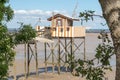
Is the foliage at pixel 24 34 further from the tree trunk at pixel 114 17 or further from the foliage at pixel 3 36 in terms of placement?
the tree trunk at pixel 114 17

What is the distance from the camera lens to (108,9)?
9.62ft

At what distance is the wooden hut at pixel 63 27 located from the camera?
25.5 meters

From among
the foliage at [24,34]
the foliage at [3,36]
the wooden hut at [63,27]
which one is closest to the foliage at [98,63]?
the foliage at [3,36]

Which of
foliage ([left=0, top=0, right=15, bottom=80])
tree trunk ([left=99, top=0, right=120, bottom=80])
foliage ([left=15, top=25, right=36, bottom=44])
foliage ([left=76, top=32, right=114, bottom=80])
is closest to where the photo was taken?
tree trunk ([left=99, top=0, right=120, bottom=80])

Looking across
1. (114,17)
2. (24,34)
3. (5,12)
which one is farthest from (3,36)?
(24,34)

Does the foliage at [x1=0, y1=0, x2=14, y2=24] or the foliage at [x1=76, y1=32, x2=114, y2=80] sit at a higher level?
the foliage at [x1=0, y1=0, x2=14, y2=24]

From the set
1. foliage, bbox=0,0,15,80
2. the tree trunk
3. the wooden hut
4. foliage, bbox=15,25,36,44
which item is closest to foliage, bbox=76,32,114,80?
the tree trunk

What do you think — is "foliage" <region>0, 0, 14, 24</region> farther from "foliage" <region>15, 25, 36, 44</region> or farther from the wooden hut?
the wooden hut

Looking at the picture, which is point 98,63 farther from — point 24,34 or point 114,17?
point 24,34

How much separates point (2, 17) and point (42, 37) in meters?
16.8

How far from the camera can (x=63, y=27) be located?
25.5 m

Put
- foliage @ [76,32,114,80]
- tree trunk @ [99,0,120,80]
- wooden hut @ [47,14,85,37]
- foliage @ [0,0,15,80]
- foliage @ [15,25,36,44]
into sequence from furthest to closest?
wooden hut @ [47,14,85,37], foliage @ [15,25,36,44], foliage @ [0,0,15,80], foliage @ [76,32,114,80], tree trunk @ [99,0,120,80]

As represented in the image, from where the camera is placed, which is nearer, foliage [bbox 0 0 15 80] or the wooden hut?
foliage [bbox 0 0 15 80]

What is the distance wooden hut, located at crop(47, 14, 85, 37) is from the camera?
83.6ft
